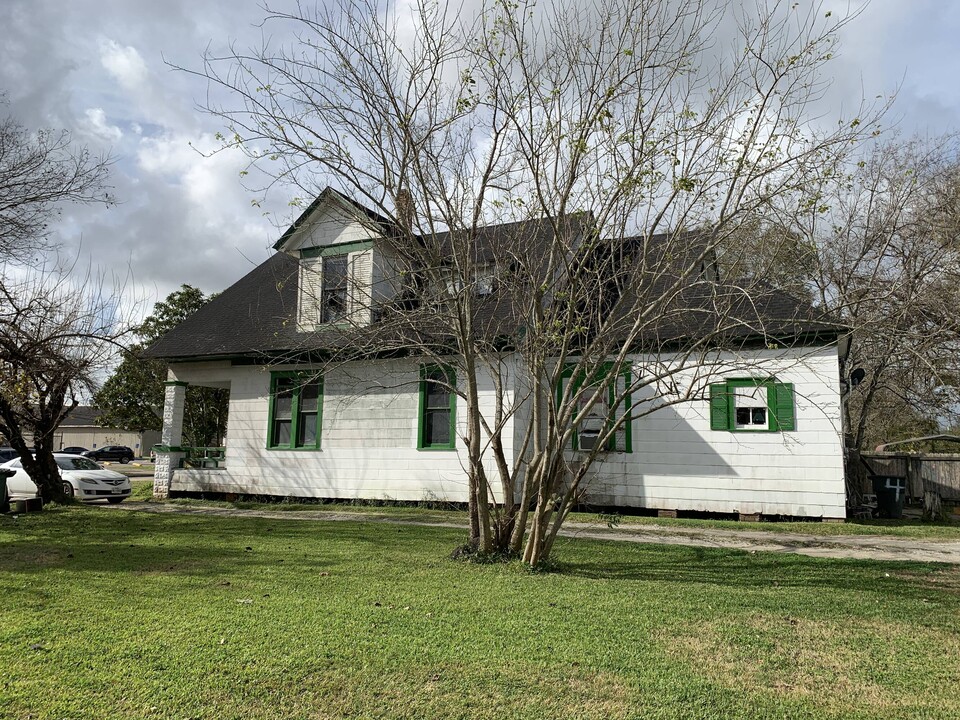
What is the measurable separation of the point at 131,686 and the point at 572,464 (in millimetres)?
10767

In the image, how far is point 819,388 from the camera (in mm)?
13047

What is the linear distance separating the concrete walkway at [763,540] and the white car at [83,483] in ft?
19.5

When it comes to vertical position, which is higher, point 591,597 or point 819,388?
point 819,388

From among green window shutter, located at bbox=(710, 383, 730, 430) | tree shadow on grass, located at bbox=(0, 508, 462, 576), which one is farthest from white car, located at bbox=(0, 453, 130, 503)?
green window shutter, located at bbox=(710, 383, 730, 430)

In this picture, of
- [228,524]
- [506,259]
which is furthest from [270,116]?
[228,524]

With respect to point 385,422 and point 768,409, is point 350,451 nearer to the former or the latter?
point 385,422

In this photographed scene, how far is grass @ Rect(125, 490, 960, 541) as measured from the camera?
12008 mm

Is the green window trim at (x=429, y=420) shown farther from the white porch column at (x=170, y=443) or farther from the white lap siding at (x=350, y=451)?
the white porch column at (x=170, y=443)

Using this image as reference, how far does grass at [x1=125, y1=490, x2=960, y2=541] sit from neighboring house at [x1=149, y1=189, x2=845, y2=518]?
0.46 meters

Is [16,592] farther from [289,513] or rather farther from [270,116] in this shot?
[289,513]

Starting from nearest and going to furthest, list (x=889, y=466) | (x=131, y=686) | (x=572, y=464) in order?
(x=131, y=686), (x=572, y=464), (x=889, y=466)

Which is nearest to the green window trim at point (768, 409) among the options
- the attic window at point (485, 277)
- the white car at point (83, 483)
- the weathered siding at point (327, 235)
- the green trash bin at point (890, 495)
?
the green trash bin at point (890, 495)

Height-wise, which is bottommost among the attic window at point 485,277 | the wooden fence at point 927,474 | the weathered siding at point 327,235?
the wooden fence at point 927,474

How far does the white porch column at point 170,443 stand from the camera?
58.7 feet
